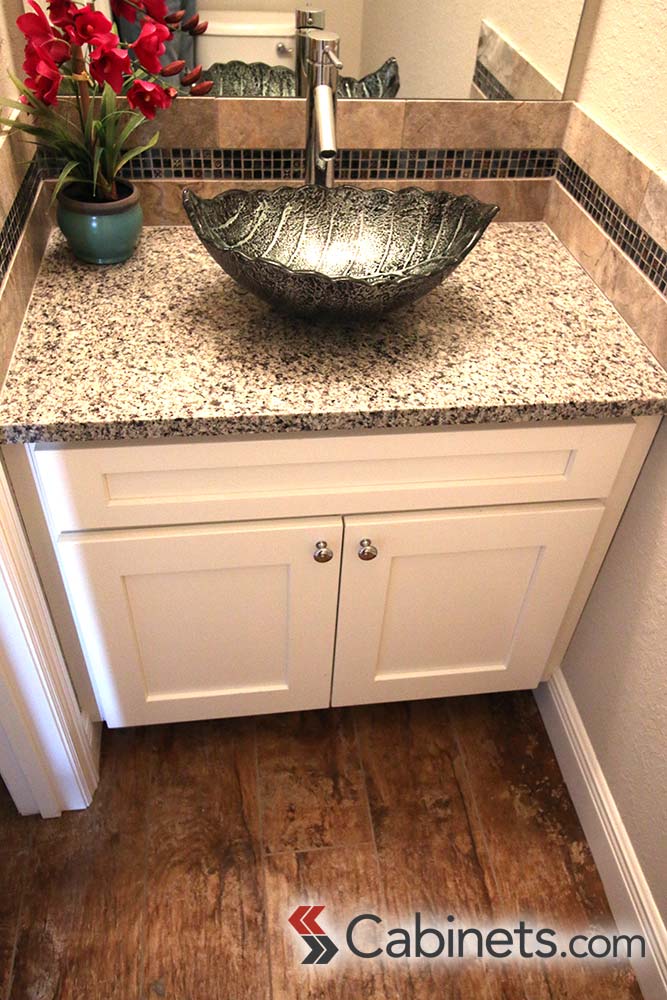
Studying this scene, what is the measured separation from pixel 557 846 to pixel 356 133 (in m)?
1.32

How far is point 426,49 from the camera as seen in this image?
1.37 meters

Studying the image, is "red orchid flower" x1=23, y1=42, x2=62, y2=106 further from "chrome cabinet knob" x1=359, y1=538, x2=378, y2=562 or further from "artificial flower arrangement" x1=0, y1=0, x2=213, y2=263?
"chrome cabinet knob" x1=359, y1=538, x2=378, y2=562

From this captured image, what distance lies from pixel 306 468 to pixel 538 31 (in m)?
0.87

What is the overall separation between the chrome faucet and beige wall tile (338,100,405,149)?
9 centimetres

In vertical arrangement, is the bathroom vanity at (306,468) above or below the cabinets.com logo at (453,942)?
above

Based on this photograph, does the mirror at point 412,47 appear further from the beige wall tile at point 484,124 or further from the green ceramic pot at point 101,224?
the green ceramic pot at point 101,224

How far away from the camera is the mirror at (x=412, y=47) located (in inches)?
51.9

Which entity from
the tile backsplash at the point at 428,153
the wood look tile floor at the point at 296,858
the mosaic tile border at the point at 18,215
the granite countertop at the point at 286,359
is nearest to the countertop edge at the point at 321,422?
the granite countertop at the point at 286,359

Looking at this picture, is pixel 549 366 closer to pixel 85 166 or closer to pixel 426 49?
pixel 426 49

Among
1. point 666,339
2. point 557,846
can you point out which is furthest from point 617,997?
point 666,339

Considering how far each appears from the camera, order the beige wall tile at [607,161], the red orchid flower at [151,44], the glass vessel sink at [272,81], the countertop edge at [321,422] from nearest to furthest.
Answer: the countertop edge at [321,422] < the red orchid flower at [151,44] < the beige wall tile at [607,161] < the glass vessel sink at [272,81]

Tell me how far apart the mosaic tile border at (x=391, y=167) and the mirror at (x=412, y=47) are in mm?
94

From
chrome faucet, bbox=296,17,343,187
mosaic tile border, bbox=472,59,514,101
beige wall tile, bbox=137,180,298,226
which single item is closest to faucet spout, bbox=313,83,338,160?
chrome faucet, bbox=296,17,343,187

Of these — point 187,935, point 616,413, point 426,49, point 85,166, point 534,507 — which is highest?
point 426,49
